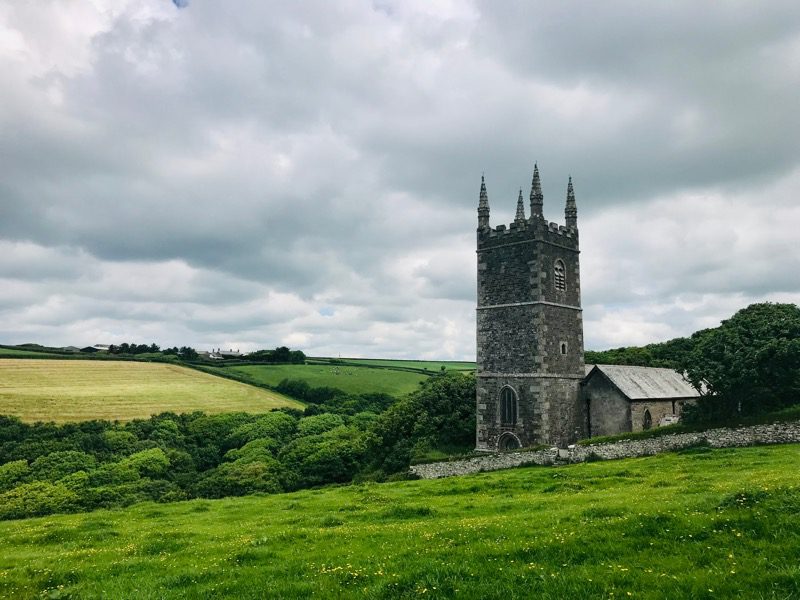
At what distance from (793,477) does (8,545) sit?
24.0 metres

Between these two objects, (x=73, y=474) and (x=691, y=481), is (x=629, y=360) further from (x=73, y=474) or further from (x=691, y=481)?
(x=73, y=474)

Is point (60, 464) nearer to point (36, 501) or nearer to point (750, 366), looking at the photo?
point (36, 501)

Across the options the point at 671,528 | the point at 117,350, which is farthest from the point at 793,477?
the point at 117,350

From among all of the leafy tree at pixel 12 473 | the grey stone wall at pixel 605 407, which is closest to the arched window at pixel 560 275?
the grey stone wall at pixel 605 407

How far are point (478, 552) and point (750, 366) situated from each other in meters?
25.3

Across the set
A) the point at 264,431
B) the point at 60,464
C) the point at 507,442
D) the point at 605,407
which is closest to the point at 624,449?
the point at 605,407

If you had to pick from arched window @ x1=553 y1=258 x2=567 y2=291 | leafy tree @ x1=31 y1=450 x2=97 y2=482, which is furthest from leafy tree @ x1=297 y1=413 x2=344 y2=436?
arched window @ x1=553 y1=258 x2=567 y2=291

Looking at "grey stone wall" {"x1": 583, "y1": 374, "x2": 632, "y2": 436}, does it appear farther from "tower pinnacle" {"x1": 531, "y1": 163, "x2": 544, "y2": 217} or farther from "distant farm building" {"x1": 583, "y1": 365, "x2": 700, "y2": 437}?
"tower pinnacle" {"x1": 531, "y1": 163, "x2": 544, "y2": 217}

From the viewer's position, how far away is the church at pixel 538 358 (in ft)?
119

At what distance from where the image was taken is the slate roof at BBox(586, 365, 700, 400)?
36938mm

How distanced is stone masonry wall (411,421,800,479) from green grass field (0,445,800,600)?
856cm

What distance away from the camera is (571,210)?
40.9m

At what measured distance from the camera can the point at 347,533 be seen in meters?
14.1

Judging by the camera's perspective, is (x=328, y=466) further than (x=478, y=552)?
Yes
